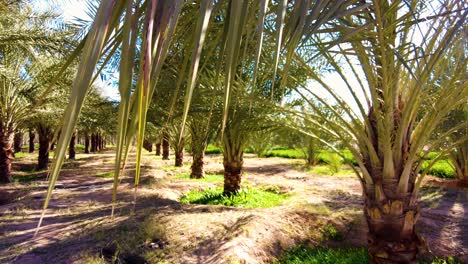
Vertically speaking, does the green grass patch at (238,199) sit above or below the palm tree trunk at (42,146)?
below

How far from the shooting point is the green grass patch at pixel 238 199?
23.0 feet

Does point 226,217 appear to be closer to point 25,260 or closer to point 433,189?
point 25,260

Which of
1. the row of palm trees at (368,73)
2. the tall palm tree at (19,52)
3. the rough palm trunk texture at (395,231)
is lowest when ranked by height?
the rough palm trunk texture at (395,231)

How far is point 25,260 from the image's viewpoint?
3611 mm

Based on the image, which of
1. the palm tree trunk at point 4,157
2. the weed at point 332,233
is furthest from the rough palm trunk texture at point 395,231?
the palm tree trunk at point 4,157

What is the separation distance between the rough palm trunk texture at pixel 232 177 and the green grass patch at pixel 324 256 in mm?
3125

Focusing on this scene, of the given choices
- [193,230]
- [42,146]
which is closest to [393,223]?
[193,230]

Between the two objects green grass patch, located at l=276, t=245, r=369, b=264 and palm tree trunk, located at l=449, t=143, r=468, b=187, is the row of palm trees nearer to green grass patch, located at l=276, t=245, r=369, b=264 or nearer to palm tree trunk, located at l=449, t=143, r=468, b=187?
green grass patch, located at l=276, t=245, r=369, b=264

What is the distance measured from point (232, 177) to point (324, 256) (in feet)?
11.9

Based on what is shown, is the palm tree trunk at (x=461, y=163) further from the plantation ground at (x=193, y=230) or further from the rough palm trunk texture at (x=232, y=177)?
the rough palm trunk texture at (x=232, y=177)

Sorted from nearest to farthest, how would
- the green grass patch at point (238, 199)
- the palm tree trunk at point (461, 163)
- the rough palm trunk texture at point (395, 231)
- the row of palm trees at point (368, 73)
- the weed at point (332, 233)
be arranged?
1. the row of palm trees at point (368, 73)
2. the rough palm trunk texture at point (395, 231)
3. the weed at point (332, 233)
4. the green grass patch at point (238, 199)
5. the palm tree trunk at point (461, 163)

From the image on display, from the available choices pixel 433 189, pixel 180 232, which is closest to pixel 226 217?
pixel 180 232

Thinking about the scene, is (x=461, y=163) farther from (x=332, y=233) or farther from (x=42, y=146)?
(x=42, y=146)

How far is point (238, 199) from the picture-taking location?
720cm
